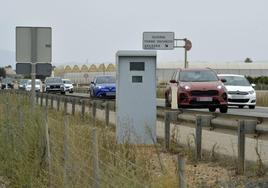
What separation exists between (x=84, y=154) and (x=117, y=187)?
193 centimetres

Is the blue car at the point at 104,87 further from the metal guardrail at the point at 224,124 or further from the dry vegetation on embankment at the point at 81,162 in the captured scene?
the dry vegetation on embankment at the point at 81,162

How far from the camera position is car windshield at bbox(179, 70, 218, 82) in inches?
942

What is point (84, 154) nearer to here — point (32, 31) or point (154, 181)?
point (154, 181)

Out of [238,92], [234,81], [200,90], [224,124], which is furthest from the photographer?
[234,81]

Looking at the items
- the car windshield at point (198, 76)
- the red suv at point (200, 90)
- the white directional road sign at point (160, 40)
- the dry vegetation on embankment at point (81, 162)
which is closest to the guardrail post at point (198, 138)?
the dry vegetation on embankment at point (81, 162)

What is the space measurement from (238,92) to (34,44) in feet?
52.4

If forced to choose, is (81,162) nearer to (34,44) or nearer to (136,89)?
(136,89)

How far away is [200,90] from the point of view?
75.5ft

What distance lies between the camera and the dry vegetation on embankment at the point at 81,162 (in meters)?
6.46

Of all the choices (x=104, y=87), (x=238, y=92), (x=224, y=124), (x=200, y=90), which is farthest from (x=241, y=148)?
(x=104, y=87)

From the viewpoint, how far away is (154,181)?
19.9 feet

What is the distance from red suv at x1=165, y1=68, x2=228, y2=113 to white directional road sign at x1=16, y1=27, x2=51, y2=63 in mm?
8001

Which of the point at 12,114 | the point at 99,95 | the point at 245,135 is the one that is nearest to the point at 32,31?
the point at 12,114

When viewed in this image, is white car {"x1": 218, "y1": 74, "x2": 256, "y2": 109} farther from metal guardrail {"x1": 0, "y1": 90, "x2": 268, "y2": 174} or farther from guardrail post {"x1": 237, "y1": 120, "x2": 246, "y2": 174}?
guardrail post {"x1": 237, "y1": 120, "x2": 246, "y2": 174}
